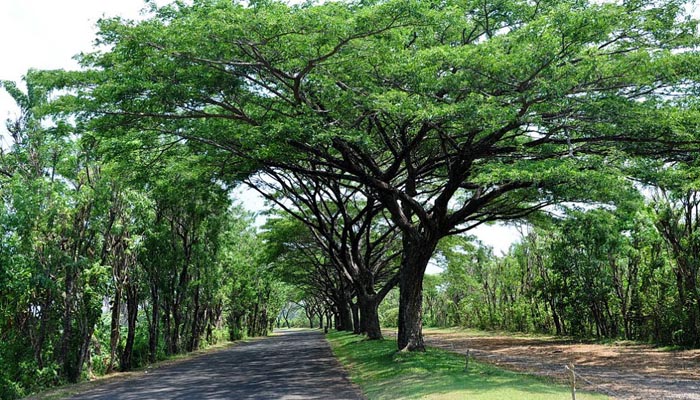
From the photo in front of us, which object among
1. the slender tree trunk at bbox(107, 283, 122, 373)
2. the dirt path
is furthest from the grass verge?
the dirt path

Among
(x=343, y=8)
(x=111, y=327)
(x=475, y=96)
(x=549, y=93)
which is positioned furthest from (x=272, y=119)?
(x=111, y=327)

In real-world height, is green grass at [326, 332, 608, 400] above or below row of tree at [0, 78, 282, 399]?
below

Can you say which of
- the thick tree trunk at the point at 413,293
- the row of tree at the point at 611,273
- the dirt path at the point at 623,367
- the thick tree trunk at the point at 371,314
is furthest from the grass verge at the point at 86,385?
the row of tree at the point at 611,273

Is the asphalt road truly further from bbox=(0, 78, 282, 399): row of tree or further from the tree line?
the tree line

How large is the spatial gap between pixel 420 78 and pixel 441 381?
621 cm

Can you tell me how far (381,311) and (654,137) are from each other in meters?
71.8

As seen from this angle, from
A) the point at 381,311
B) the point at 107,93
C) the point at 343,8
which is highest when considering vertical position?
the point at 343,8

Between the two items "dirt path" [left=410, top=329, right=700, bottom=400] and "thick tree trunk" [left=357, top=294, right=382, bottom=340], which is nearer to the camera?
"dirt path" [left=410, top=329, right=700, bottom=400]

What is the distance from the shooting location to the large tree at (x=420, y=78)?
9.62m

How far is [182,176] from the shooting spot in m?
16.1

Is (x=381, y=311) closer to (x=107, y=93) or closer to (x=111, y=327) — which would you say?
(x=111, y=327)

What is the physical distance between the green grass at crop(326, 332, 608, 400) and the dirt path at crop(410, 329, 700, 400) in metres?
0.83

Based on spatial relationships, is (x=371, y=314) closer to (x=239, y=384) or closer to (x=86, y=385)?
(x=239, y=384)

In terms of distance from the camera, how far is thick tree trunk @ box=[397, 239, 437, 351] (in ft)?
51.3
